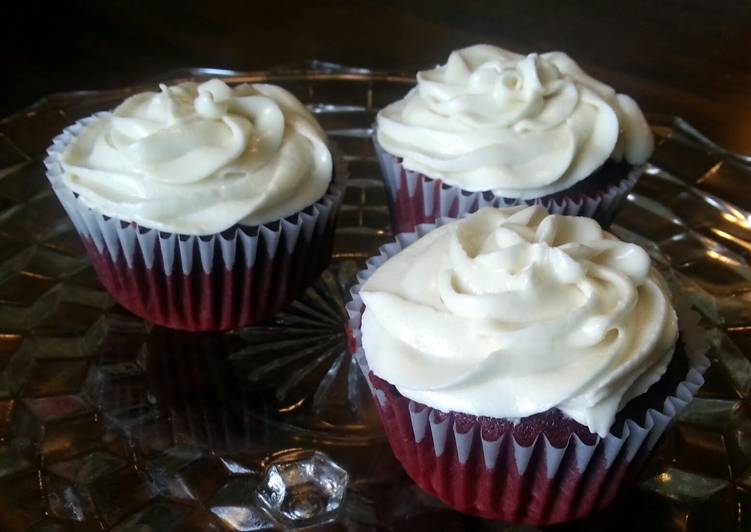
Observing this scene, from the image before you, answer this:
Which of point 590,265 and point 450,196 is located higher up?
point 590,265

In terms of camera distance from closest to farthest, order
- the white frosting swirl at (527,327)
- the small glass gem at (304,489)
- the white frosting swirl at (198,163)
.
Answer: the white frosting swirl at (527,327) → the small glass gem at (304,489) → the white frosting swirl at (198,163)

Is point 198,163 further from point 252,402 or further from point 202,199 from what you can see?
point 252,402

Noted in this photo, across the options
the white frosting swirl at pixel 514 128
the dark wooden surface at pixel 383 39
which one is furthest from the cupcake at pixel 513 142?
the dark wooden surface at pixel 383 39

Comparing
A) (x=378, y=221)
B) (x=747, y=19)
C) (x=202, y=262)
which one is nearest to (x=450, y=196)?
(x=378, y=221)

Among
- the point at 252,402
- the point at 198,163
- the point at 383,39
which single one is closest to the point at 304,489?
the point at 252,402

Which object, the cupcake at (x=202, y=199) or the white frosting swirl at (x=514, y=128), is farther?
the white frosting swirl at (x=514, y=128)

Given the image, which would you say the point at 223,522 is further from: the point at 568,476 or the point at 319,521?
the point at 568,476

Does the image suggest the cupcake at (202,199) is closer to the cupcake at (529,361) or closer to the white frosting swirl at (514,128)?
the white frosting swirl at (514,128)
